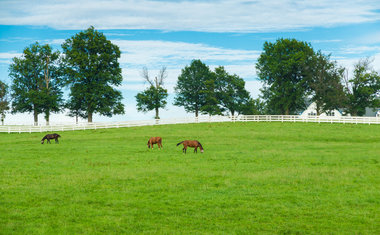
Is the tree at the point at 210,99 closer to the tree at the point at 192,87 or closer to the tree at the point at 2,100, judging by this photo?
the tree at the point at 192,87

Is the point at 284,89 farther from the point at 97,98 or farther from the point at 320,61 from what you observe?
the point at 97,98

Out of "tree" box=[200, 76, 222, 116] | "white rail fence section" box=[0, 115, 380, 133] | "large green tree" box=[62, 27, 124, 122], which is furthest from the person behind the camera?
"tree" box=[200, 76, 222, 116]

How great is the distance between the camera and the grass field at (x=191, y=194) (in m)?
10.5

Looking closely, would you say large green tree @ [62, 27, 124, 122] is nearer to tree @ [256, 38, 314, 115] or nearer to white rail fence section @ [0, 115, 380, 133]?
white rail fence section @ [0, 115, 380, 133]

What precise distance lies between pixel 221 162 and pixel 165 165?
3316 mm

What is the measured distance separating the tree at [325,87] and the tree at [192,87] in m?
21.7

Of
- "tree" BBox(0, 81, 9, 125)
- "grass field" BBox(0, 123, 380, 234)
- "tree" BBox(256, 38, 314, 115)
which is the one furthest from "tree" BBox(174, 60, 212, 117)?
"grass field" BBox(0, 123, 380, 234)

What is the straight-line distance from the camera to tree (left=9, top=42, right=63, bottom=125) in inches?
2347

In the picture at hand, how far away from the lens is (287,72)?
68625 millimetres

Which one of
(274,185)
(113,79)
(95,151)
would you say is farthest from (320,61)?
(274,185)

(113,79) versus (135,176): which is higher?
(113,79)

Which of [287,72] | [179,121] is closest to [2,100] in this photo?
[179,121]

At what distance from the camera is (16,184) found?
15719 mm

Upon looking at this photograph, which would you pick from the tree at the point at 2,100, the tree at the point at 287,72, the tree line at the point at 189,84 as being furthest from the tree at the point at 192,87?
the tree at the point at 2,100
